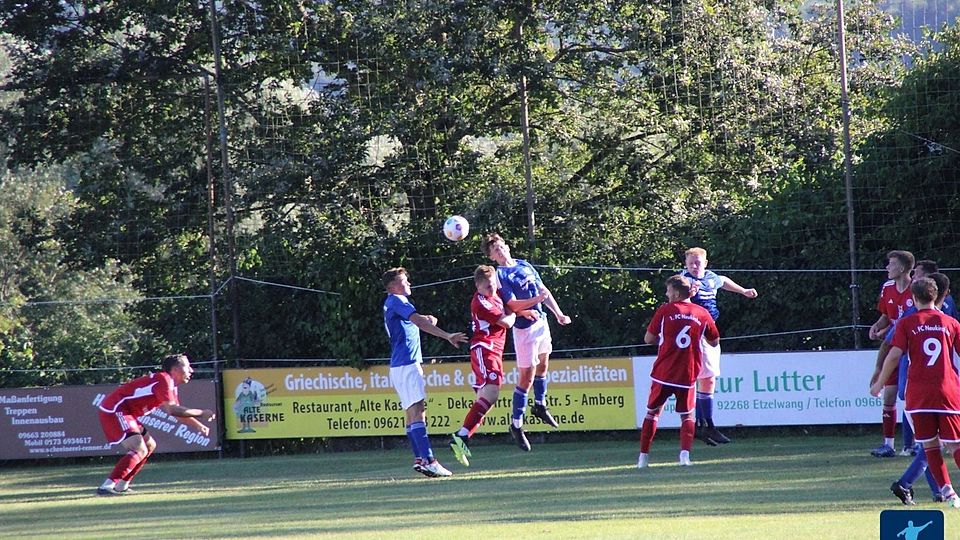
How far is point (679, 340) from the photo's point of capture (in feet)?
36.6

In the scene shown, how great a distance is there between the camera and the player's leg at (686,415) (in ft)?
37.0

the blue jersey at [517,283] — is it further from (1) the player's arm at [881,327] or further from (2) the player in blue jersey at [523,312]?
(1) the player's arm at [881,327]

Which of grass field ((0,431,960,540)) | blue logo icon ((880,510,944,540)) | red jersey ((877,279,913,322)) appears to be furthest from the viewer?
red jersey ((877,279,913,322))

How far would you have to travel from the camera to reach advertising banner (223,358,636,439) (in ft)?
51.6

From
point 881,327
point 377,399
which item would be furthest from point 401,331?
point 377,399

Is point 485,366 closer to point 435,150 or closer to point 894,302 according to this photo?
point 894,302

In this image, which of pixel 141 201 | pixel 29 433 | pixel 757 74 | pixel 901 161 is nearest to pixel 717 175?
pixel 757 74

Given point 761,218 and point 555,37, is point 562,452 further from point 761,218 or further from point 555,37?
point 555,37

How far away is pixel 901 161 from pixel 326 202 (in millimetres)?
7891

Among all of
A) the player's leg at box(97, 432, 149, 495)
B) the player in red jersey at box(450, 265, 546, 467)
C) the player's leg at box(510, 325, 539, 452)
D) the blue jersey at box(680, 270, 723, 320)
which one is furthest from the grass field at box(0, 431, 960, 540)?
the blue jersey at box(680, 270, 723, 320)

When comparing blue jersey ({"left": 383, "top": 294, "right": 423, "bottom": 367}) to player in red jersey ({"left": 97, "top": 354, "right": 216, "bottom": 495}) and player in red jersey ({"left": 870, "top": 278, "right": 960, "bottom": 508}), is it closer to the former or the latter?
player in red jersey ({"left": 97, "top": 354, "right": 216, "bottom": 495})

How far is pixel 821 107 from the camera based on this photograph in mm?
17641

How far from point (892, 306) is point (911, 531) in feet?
26.0

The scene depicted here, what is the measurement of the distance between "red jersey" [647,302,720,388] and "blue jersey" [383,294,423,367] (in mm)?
2168
